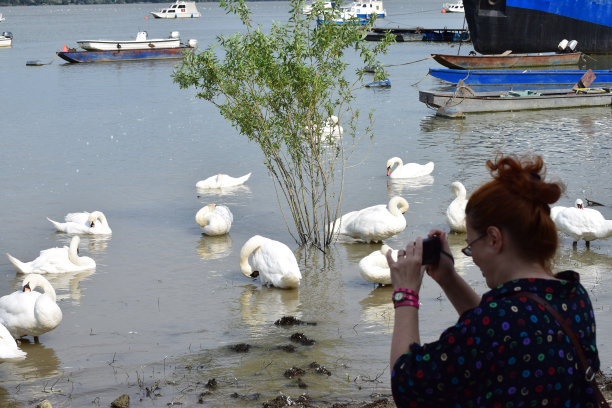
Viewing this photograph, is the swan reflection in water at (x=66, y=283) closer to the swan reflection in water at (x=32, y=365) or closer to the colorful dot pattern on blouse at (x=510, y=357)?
the swan reflection in water at (x=32, y=365)

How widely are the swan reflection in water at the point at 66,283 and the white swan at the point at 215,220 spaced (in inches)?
86.6

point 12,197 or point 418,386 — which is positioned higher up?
point 418,386

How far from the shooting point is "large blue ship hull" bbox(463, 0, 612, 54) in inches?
1661

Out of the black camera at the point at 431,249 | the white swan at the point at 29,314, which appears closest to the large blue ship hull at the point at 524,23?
the white swan at the point at 29,314

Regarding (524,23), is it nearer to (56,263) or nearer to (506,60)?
(506,60)

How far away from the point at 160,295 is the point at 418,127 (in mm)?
15905

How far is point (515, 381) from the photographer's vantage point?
2.61 metres

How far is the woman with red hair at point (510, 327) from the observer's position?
2.60 metres

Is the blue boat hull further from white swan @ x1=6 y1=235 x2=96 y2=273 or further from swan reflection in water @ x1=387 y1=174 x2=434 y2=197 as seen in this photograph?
white swan @ x1=6 y1=235 x2=96 y2=273

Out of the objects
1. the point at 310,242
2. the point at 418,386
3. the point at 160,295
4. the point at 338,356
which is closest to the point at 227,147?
the point at 310,242

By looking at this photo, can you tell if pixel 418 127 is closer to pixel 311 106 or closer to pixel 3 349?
pixel 311 106

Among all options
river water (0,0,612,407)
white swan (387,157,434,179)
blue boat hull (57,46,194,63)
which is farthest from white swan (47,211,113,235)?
blue boat hull (57,46,194,63)

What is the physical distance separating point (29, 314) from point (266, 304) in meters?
2.76

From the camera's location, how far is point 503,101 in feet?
85.5
